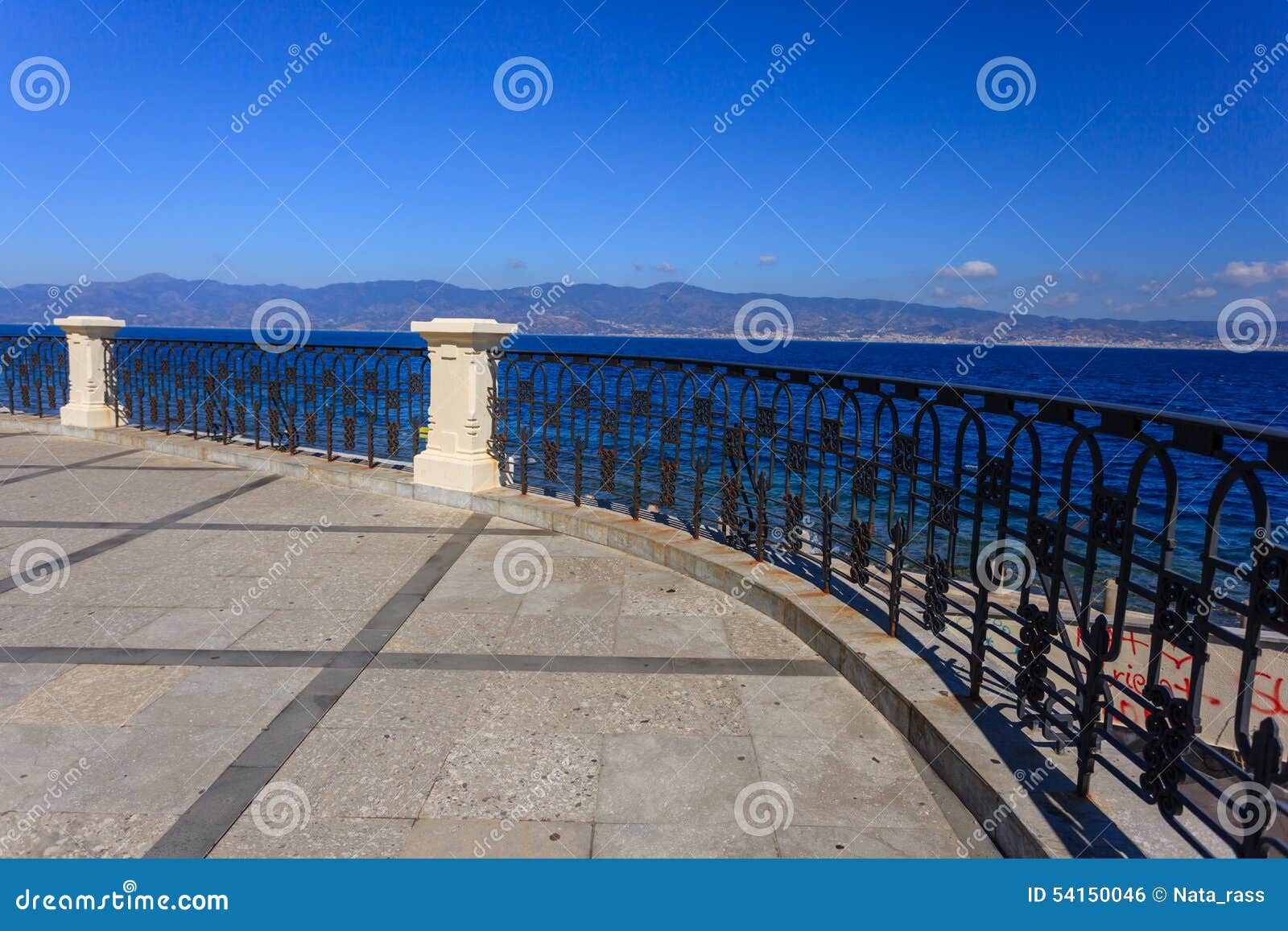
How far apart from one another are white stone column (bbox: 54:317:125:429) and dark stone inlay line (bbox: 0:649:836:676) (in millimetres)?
9433

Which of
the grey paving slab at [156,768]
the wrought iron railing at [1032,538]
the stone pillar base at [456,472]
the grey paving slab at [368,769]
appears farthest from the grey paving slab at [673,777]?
the stone pillar base at [456,472]

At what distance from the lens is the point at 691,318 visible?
185 meters

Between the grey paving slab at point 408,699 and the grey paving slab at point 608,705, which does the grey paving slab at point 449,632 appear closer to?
the grey paving slab at point 408,699

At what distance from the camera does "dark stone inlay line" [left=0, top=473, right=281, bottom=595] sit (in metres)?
6.32

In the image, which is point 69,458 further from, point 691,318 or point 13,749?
point 691,318

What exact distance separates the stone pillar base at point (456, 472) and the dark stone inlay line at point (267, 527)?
780mm

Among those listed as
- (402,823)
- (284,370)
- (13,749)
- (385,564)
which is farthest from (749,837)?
(284,370)

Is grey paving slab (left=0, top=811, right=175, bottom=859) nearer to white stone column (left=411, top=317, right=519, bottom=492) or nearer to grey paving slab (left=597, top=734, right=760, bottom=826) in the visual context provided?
grey paving slab (left=597, top=734, right=760, bottom=826)

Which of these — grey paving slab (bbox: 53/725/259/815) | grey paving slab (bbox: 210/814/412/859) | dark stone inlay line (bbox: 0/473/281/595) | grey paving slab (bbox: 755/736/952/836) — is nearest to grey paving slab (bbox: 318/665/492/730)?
grey paving slab (bbox: 53/725/259/815)

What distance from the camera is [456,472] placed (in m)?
8.27

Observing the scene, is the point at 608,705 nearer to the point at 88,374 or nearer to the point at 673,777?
Result: the point at 673,777

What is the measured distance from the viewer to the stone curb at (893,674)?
2850 millimetres

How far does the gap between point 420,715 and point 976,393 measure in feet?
9.58

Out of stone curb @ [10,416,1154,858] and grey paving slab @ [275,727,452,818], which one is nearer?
stone curb @ [10,416,1154,858]
